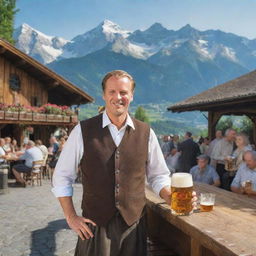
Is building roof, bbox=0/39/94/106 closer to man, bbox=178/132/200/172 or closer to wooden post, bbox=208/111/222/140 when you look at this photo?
wooden post, bbox=208/111/222/140

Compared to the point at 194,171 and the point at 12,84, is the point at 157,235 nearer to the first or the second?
the point at 194,171

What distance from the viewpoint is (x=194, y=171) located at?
5.69 meters

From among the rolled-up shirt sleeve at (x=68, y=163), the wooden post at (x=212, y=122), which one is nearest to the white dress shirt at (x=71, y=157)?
the rolled-up shirt sleeve at (x=68, y=163)

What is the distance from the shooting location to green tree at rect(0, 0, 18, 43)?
24.8 m

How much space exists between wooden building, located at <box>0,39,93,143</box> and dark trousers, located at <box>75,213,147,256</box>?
1116 centimetres

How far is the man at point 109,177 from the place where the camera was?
1.86 m

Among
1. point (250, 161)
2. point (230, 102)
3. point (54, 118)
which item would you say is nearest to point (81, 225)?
point (250, 161)

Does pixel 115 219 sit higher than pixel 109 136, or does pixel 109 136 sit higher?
pixel 109 136

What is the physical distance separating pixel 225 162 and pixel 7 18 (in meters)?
23.6

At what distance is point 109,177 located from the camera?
186cm

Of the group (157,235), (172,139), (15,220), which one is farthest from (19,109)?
(157,235)

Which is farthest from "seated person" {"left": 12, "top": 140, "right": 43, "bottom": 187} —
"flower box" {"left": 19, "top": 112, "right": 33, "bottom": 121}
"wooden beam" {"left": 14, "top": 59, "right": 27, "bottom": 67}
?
"wooden beam" {"left": 14, "top": 59, "right": 27, "bottom": 67}

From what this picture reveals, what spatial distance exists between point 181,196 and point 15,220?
15.1 feet

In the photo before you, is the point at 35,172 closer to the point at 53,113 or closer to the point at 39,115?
the point at 39,115
